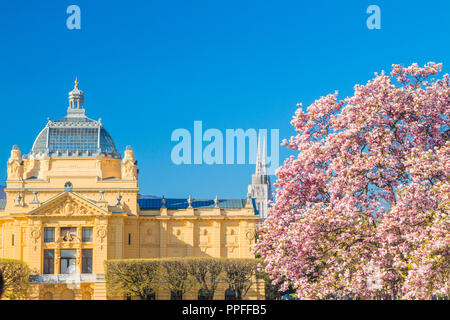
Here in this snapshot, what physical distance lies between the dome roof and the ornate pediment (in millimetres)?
6988

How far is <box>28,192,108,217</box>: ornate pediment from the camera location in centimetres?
8512

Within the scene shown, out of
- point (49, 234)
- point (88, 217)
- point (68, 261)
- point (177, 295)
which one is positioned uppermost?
point (88, 217)

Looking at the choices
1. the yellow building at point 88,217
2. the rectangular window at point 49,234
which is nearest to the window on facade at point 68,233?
the yellow building at point 88,217

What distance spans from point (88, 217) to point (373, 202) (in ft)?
185

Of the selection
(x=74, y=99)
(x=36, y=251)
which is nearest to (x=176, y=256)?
(x=36, y=251)

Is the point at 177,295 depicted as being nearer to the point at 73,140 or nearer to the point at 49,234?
the point at 49,234

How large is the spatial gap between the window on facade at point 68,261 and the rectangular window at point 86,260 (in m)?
1.04

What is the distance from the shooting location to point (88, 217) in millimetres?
85750

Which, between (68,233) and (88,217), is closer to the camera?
(68,233)

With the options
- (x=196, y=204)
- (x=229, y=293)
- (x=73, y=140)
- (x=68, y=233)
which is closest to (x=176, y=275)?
(x=229, y=293)

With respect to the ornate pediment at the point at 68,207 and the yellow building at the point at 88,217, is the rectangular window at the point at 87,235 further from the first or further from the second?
the ornate pediment at the point at 68,207

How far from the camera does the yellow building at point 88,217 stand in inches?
3332

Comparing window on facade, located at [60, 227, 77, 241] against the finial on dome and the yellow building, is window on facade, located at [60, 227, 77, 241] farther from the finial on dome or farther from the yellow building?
the finial on dome

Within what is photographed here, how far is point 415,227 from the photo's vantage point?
32500 millimetres
